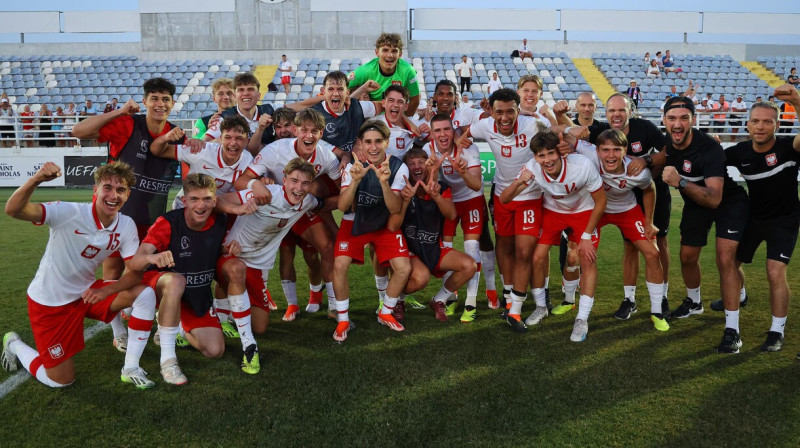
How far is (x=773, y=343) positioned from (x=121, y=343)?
508 cm

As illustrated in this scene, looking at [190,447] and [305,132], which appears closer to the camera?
[190,447]

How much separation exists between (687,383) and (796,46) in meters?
35.3

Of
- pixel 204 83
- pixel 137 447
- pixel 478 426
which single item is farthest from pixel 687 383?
pixel 204 83

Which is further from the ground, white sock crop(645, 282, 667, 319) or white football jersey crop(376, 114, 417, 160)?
white football jersey crop(376, 114, 417, 160)

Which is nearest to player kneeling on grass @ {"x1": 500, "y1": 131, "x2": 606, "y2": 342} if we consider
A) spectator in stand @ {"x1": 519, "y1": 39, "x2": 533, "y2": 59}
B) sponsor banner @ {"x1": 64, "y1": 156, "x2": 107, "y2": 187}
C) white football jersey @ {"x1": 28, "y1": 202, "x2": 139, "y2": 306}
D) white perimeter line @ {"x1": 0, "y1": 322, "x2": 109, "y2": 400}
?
white football jersey @ {"x1": 28, "y1": 202, "x2": 139, "y2": 306}

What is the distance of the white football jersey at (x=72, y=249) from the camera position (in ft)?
13.0

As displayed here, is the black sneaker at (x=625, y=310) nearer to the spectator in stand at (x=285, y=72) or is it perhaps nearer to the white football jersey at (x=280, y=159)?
the white football jersey at (x=280, y=159)

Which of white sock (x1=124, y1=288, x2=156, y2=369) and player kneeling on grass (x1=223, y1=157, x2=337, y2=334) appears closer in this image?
white sock (x1=124, y1=288, x2=156, y2=369)

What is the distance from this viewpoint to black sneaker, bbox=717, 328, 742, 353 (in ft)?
14.6

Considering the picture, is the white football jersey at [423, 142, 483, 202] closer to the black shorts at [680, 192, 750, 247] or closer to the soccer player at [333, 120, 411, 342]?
the soccer player at [333, 120, 411, 342]

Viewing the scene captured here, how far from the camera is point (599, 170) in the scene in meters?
5.29

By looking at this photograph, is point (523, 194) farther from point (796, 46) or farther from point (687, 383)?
point (796, 46)

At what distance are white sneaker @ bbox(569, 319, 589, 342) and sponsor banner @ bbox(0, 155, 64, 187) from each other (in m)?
17.5

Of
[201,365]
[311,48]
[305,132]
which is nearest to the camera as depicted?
[201,365]
